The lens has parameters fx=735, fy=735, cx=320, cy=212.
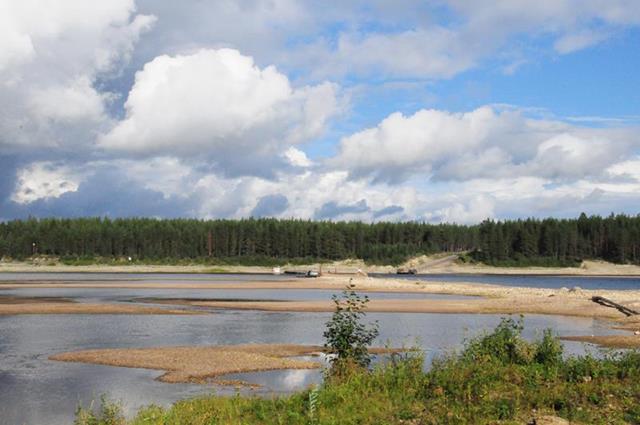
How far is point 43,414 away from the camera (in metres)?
22.6

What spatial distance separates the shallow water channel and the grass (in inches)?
154

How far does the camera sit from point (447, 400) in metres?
18.9

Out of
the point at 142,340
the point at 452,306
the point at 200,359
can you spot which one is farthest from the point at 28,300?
the point at 200,359

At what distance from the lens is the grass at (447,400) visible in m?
17.7

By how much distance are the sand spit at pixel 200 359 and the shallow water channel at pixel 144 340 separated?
39.9 inches

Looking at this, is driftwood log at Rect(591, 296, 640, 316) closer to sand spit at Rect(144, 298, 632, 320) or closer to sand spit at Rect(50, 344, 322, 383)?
sand spit at Rect(144, 298, 632, 320)

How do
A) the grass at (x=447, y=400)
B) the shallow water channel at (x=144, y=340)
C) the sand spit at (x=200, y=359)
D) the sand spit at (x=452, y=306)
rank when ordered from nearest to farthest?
1. the grass at (x=447, y=400)
2. the shallow water channel at (x=144, y=340)
3. the sand spit at (x=200, y=359)
4. the sand spit at (x=452, y=306)

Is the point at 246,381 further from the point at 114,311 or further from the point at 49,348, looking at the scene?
the point at 114,311

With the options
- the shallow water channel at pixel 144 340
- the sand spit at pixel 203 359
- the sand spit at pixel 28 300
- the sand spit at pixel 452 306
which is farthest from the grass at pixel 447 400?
the sand spit at pixel 28 300

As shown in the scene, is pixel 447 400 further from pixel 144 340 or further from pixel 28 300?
pixel 28 300

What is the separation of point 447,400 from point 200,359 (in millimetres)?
17827

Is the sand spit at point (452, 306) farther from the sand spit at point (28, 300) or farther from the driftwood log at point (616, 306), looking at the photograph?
the sand spit at point (28, 300)

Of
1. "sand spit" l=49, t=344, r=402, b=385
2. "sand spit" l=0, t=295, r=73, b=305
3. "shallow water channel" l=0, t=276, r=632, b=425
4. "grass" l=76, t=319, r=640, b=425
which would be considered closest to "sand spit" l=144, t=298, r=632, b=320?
"shallow water channel" l=0, t=276, r=632, b=425

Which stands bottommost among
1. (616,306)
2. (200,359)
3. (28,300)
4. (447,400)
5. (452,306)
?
(28,300)
